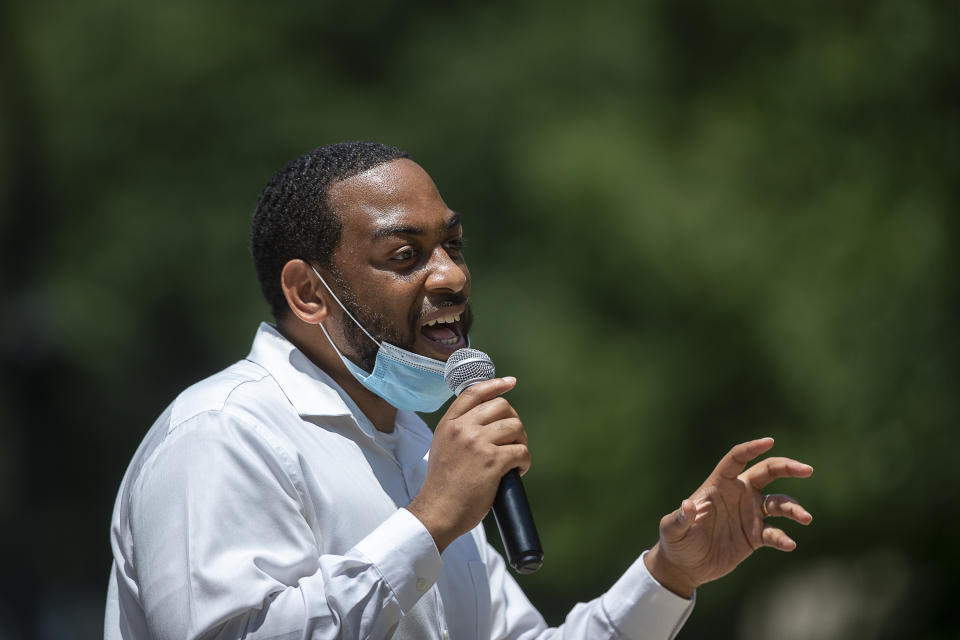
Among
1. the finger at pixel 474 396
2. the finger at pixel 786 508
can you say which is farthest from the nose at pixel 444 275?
the finger at pixel 786 508

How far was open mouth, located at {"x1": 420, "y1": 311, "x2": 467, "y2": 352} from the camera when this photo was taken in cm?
290

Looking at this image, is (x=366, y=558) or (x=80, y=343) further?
(x=80, y=343)

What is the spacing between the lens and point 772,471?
278cm

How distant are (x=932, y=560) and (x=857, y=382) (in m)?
1.47

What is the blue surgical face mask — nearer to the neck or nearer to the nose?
the neck

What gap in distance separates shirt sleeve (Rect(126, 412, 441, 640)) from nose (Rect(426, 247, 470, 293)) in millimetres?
627

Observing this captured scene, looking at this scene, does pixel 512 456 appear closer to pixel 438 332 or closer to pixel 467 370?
pixel 467 370

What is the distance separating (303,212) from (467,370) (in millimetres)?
662

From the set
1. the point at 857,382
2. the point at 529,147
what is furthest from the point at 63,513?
the point at 857,382

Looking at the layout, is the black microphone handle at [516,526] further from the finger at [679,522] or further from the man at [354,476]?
the finger at [679,522]

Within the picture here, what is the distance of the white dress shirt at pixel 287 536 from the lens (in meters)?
2.28

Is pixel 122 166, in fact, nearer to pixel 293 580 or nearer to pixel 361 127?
pixel 361 127

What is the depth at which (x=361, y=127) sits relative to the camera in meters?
8.17

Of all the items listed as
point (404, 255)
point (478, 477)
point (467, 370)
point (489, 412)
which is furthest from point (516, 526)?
point (404, 255)
